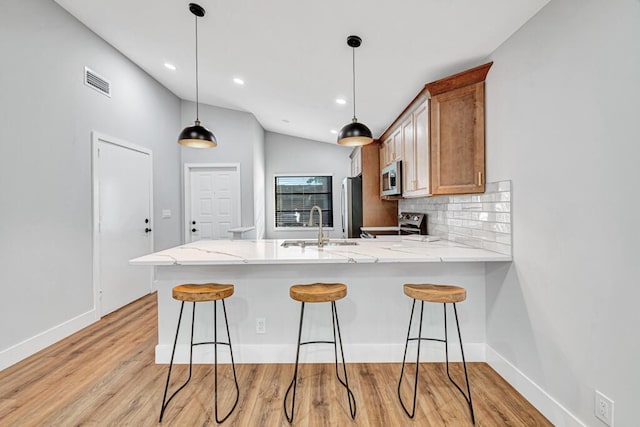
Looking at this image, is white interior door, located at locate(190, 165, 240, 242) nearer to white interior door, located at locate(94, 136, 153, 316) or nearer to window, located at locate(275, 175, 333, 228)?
white interior door, located at locate(94, 136, 153, 316)

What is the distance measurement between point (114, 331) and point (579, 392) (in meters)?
3.72

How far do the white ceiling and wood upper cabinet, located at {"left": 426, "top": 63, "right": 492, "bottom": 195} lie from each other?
14 centimetres

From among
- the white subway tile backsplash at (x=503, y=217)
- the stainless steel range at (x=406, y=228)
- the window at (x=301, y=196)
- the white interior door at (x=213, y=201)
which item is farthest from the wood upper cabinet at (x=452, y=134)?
the window at (x=301, y=196)

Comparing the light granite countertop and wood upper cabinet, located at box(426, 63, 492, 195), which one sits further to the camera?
wood upper cabinet, located at box(426, 63, 492, 195)

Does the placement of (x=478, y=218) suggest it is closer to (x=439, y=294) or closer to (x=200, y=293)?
(x=439, y=294)

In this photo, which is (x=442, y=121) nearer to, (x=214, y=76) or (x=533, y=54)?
(x=533, y=54)

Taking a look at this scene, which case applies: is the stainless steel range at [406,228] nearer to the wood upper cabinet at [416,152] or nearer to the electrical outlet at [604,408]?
the wood upper cabinet at [416,152]

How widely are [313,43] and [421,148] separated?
4.27 ft

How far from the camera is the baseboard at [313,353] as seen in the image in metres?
2.37

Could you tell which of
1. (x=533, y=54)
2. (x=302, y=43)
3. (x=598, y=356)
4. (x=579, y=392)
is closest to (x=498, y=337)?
(x=579, y=392)

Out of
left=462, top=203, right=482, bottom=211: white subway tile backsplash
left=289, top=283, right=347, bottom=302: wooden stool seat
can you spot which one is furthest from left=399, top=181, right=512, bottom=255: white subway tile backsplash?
left=289, top=283, right=347, bottom=302: wooden stool seat

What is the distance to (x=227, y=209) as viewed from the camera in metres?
5.52

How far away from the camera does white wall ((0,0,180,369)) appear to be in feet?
8.22

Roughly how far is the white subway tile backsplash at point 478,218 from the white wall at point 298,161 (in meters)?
3.58
